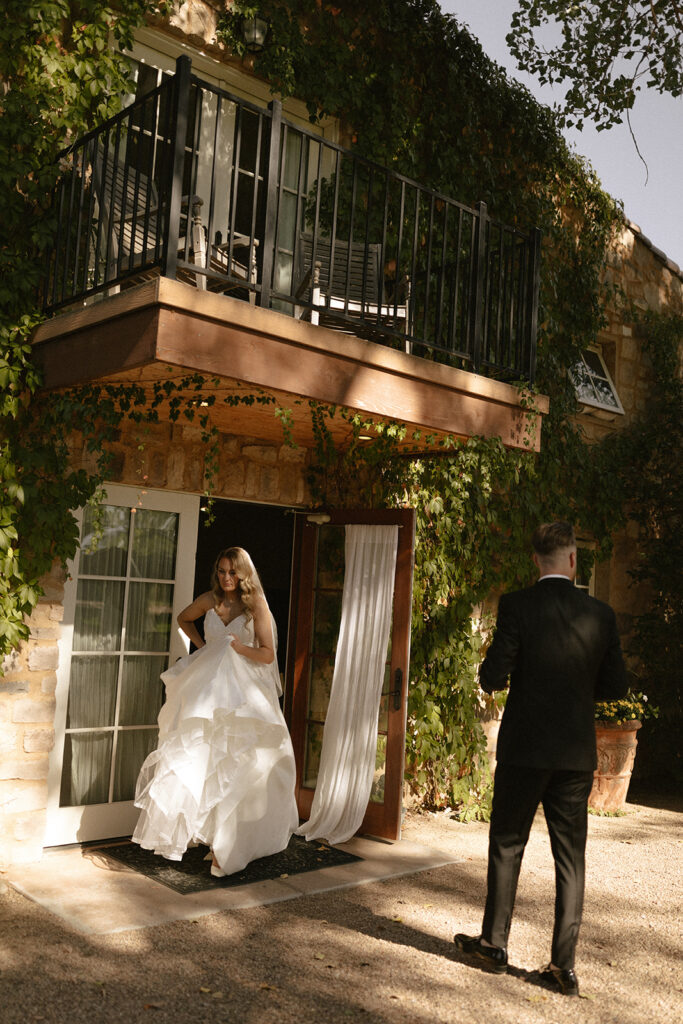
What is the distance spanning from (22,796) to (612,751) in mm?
4402

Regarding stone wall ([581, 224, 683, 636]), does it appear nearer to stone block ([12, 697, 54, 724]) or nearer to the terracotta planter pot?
the terracotta planter pot

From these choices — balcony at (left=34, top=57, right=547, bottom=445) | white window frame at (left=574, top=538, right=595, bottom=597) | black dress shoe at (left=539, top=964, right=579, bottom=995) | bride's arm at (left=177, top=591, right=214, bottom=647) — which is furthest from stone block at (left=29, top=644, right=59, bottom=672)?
white window frame at (left=574, top=538, right=595, bottom=597)

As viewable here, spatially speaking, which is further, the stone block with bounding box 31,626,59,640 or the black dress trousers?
the stone block with bounding box 31,626,59,640

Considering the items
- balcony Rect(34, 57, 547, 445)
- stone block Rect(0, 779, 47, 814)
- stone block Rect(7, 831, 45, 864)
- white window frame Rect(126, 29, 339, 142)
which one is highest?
white window frame Rect(126, 29, 339, 142)

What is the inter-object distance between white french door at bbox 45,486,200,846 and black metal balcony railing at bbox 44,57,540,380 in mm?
1379

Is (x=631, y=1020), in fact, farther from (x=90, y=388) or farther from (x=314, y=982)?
(x=90, y=388)

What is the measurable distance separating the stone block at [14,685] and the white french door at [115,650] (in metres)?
0.23

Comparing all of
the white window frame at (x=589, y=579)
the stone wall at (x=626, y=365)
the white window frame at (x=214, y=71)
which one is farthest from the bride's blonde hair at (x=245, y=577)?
the stone wall at (x=626, y=365)

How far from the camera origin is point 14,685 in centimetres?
474

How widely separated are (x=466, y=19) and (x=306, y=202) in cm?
213

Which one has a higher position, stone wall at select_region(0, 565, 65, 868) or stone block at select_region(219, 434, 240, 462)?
stone block at select_region(219, 434, 240, 462)

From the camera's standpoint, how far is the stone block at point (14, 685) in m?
4.70

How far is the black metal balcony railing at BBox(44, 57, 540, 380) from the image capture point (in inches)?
166

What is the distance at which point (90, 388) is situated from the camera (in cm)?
462
